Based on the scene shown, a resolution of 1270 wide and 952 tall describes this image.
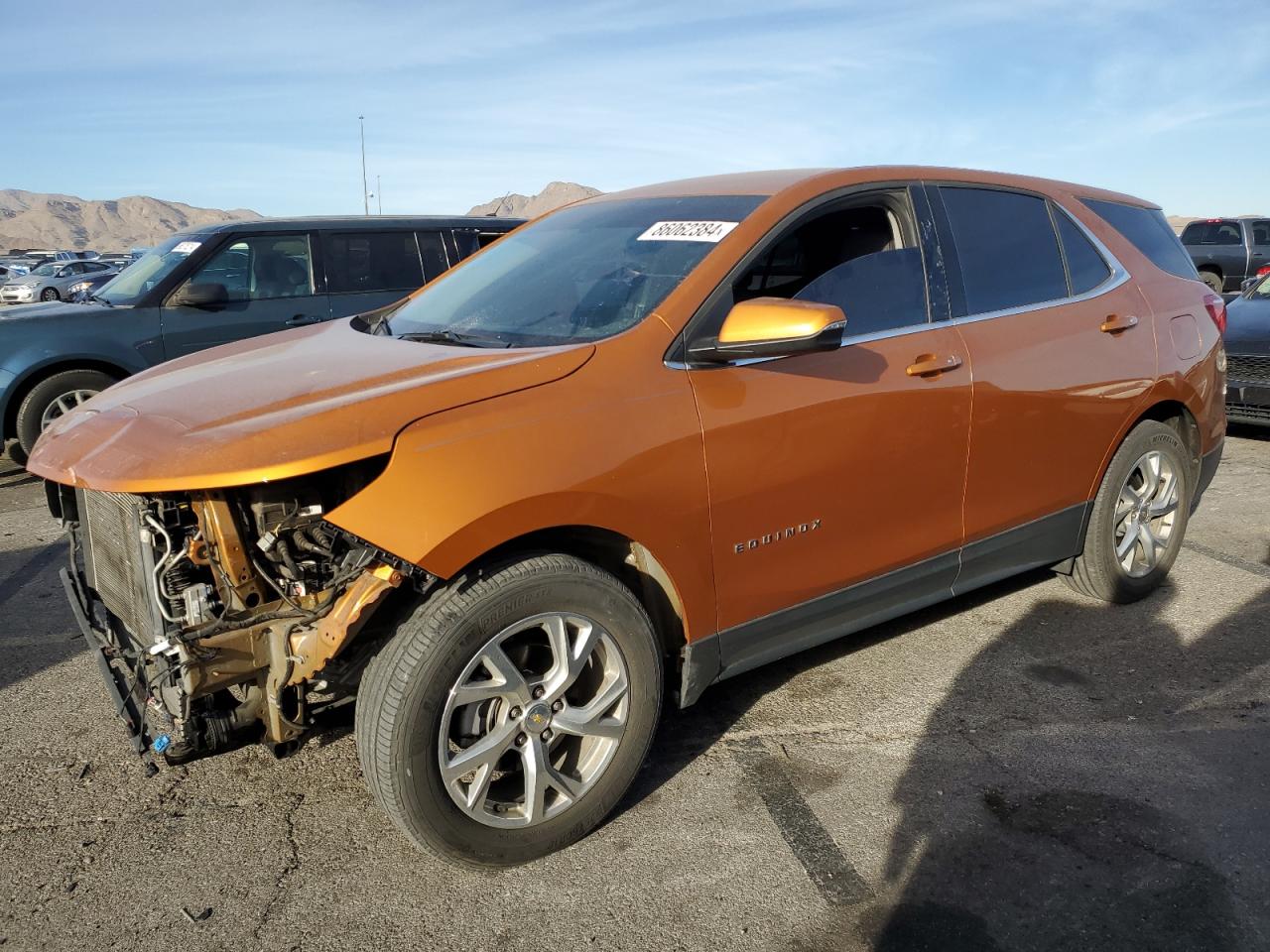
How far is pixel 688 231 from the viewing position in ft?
10.4

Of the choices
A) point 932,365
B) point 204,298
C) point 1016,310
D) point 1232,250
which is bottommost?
point 932,365

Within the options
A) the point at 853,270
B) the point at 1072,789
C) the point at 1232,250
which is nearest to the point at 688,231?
the point at 853,270

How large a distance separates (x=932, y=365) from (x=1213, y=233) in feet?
64.9

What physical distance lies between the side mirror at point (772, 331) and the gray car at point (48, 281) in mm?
28619

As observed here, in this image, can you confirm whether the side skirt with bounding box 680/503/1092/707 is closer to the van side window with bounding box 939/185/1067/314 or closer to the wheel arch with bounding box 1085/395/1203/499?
the wheel arch with bounding box 1085/395/1203/499

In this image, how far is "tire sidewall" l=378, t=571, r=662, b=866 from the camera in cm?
238

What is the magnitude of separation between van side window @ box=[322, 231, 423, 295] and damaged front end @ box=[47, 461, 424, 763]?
540cm

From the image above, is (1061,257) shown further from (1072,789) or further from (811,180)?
(1072,789)

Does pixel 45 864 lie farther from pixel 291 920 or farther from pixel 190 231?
pixel 190 231

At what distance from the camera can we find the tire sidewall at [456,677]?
238 cm

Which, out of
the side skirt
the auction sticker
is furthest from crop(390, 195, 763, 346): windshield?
the side skirt

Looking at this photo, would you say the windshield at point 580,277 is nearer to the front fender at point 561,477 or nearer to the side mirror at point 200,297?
the front fender at point 561,477

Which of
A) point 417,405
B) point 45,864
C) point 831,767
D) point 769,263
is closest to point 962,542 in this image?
point 831,767

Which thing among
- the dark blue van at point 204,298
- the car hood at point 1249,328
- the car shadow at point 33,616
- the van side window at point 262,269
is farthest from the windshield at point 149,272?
the car hood at point 1249,328
